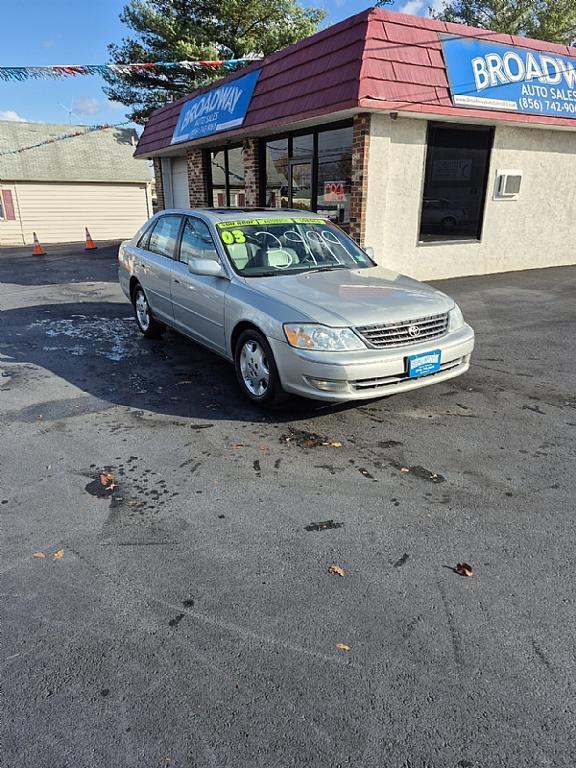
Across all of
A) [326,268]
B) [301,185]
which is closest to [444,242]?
[301,185]

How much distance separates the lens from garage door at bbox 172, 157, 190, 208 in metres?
16.6

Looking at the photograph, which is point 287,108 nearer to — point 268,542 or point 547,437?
point 547,437

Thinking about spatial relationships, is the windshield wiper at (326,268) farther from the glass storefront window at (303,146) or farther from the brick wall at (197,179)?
→ the brick wall at (197,179)

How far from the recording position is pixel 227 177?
1452cm

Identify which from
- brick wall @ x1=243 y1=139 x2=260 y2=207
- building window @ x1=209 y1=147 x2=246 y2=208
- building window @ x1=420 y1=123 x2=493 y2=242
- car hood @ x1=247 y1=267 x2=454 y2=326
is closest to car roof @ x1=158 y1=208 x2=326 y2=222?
car hood @ x1=247 y1=267 x2=454 y2=326

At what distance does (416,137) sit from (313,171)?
85.3 inches

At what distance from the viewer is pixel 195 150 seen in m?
14.7

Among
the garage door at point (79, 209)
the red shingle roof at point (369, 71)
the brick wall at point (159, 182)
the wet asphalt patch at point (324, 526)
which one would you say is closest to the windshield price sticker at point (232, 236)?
the wet asphalt patch at point (324, 526)

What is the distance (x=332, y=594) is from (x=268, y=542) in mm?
506

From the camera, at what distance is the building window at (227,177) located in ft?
44.5

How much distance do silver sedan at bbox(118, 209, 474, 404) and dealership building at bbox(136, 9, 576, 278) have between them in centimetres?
395

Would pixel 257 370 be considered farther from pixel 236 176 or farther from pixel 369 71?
pixel 236 176

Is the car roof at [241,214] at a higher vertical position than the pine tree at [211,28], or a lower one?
lower

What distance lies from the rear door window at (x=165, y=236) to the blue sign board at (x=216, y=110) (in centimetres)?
588
